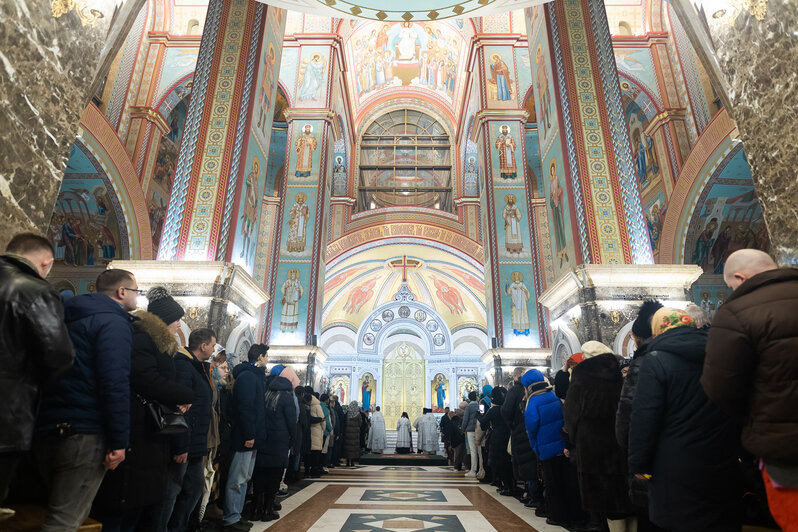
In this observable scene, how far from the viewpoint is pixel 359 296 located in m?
21.1

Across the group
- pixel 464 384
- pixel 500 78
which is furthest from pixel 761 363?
pixel 464 384

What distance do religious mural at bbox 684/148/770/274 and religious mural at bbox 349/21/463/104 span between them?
9409mm

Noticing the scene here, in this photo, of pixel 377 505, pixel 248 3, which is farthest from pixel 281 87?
pixel 377 505

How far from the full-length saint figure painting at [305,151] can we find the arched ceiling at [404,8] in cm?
540

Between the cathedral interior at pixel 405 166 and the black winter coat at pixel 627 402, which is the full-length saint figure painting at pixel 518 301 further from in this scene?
the black winter coat at pixel 627 402

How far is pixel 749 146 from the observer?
7.31 feet

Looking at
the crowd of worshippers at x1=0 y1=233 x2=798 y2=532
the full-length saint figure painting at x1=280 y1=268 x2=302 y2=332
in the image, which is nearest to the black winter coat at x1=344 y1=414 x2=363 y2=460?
the full-length saint figure painting at x1=280 y1=268 x2=302 y2=332

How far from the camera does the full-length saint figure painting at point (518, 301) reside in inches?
400

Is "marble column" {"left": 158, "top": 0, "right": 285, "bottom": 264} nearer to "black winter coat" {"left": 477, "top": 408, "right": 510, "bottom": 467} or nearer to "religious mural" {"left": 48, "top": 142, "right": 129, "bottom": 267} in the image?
"black winter coat" {"left": 477, "top": 408, "right": 510, "bottom": 467}

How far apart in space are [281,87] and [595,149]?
917 centimetres

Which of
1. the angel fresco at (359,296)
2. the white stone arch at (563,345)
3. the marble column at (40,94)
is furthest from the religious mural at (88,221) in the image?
the angel fresco at (359,296)

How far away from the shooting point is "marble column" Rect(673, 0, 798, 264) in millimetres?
1978

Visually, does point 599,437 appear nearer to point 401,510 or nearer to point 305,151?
point 401,510

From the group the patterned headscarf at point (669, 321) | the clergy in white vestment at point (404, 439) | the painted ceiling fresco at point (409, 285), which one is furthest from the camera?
the painted ceiling fresco at point (409, 285)
